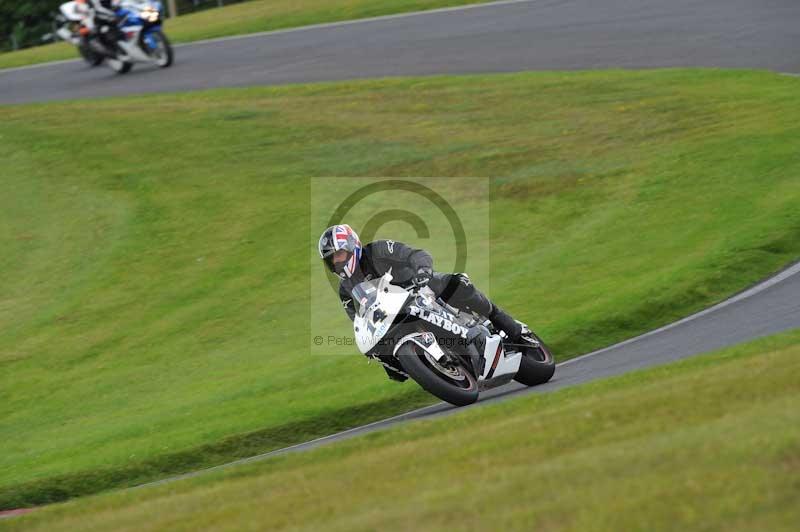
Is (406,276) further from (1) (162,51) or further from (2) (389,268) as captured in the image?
(1) (162,51)

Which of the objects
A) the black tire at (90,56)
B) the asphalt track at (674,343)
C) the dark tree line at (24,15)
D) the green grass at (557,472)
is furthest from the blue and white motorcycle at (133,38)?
the green grass at (557,472)

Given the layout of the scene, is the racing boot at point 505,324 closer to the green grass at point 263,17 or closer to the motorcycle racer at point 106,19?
the motorcycle racer at point 106,19

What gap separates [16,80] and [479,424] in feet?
95.1

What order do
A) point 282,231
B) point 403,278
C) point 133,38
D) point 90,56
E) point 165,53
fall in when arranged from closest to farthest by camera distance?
point 403,278 → point 282,231 → point 133,38 → point 165,53 → point 90,56

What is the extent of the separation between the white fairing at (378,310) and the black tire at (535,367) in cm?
183

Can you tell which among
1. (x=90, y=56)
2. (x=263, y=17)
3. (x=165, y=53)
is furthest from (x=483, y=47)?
(x=90, y=56)

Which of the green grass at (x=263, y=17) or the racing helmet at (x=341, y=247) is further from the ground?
the racing helmet at (x=341, y=247)

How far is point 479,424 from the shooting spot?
9.84 meters

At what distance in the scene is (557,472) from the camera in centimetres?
722

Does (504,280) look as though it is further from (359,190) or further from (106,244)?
(106,244)

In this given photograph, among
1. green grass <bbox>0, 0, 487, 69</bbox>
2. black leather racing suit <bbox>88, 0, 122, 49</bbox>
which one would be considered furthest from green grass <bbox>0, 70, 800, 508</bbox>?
green grass <bbox>0, 0, 487, 69</bbox>

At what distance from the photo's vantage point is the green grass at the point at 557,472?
6.32 m

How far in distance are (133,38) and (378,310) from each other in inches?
904

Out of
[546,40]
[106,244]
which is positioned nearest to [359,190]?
[106,244]
